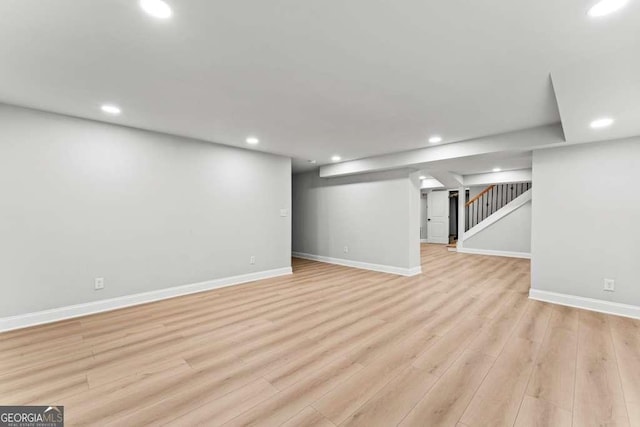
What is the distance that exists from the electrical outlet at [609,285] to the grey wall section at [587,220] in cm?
4

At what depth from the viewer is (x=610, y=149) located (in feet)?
11.3

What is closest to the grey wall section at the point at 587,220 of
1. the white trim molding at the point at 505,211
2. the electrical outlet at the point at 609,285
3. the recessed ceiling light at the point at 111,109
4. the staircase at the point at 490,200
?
the electrical outlet at the point at 609,285

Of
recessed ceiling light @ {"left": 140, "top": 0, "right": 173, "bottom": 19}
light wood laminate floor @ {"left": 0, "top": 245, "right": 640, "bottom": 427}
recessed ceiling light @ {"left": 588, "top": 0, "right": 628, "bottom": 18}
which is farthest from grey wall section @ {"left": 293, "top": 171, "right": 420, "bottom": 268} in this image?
recessed ceiling light @ {"left": 140, "top": 0, "right": 173, "bottom": 19}

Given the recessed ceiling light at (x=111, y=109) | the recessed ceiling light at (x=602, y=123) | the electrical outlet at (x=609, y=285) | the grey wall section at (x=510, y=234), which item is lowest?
the electrical outlet at (x=609, y=285)

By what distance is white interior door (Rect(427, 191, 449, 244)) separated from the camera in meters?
10.7

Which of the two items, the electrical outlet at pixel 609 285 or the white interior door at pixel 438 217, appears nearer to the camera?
the electrical outlet at pixel 609 285

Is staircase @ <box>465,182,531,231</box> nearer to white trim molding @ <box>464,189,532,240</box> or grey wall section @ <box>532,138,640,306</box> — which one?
white trim molding @ <box>464,189,532,240</box>

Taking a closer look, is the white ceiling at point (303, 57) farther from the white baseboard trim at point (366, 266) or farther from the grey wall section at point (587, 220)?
the white baseboard trim at point (366, 266)

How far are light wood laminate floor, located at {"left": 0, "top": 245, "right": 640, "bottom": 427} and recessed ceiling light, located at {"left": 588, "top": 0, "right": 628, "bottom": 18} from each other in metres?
2.37

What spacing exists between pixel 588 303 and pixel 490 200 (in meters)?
6.79

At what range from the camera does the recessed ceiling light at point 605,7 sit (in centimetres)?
140

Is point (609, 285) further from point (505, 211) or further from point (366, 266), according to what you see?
point (505, 211)

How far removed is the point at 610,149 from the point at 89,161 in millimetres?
6652

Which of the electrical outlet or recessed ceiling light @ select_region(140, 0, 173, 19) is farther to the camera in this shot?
the electrical outlet
